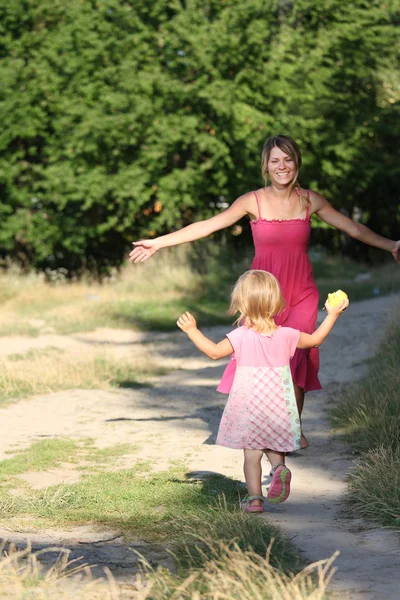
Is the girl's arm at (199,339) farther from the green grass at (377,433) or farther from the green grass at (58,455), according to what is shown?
the green grass at (58,455)

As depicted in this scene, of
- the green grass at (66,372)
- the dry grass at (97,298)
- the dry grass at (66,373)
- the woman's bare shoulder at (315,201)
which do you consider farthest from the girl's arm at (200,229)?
the dry grass at (97,298)

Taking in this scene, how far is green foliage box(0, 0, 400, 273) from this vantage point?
68.4 ft

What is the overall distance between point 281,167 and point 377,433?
1957 mm

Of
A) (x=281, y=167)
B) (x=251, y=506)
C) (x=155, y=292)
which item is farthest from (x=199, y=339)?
(x=155, y=292)

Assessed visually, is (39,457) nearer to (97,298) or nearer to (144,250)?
(144,250)

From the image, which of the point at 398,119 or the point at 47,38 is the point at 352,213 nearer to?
the point at 398,119

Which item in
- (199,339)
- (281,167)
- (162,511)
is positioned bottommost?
(162,511)

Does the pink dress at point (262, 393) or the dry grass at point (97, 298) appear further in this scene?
the dry grass at point (97, 298)

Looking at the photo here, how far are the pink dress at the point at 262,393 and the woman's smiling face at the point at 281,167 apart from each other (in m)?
1.08

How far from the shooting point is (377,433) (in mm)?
6551

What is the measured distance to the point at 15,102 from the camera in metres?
21.9

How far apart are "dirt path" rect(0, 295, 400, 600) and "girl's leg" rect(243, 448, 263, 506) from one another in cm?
16

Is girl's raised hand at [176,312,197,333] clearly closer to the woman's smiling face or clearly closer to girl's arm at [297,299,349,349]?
girl's arm at [297,299,349,349]

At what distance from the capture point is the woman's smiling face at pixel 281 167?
5.68 m
